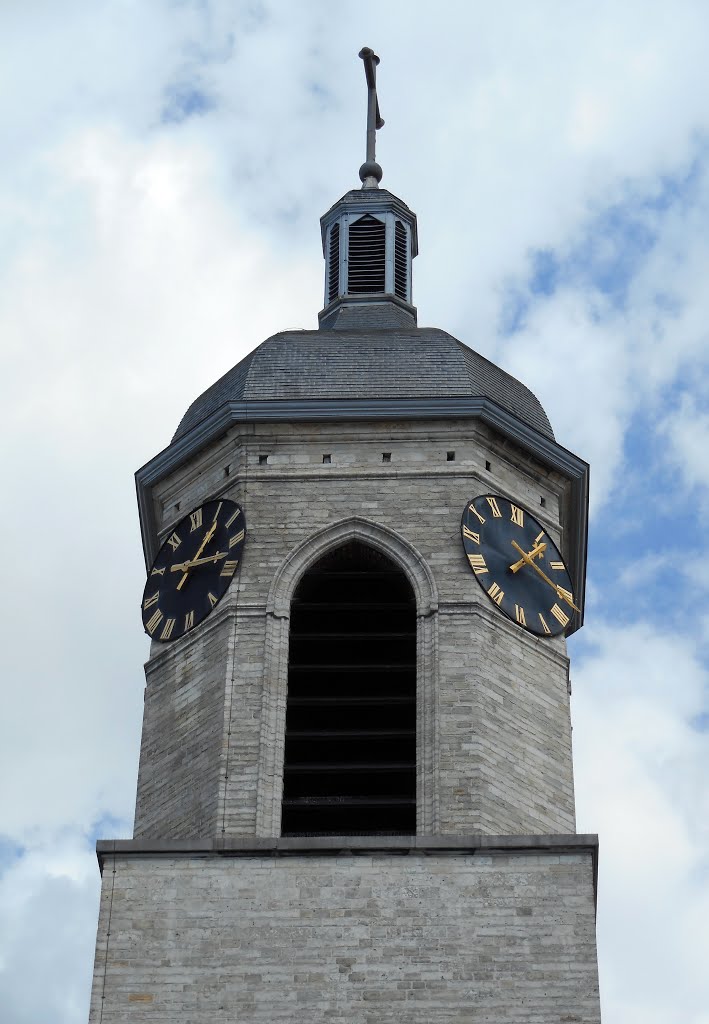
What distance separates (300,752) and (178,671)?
67.0 inches

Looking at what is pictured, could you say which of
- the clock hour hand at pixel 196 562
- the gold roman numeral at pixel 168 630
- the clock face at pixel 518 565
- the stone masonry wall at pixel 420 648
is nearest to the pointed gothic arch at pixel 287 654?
the stone masonry wall at pixel 420 648

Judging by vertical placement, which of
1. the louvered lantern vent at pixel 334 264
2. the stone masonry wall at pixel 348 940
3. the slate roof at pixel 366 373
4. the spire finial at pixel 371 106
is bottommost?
the stone masonry wall at pixel 348 940

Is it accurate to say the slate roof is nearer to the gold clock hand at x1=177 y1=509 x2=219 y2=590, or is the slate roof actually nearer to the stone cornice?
the stone cornice

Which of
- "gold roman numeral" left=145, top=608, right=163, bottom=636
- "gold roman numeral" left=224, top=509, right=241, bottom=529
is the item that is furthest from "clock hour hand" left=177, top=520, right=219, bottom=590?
"gold roman numeral" left=145, top=608, right=163, bottom=636

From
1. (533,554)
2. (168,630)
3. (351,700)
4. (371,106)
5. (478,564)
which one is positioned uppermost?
(371,106)

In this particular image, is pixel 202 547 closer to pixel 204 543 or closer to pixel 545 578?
pixel 204 543

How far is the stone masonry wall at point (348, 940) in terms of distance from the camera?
29.9m

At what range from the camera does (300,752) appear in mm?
33906

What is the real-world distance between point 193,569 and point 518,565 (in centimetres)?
377

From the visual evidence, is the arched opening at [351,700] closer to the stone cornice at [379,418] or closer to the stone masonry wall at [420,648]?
the stone masonry wall at [420,648]

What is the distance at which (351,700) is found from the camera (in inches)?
1328

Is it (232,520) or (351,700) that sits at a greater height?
(232,520)

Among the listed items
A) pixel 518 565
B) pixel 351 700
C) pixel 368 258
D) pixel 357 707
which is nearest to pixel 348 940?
A: pixel 351 700

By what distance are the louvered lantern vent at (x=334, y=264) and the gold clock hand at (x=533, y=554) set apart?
7.33 meters
